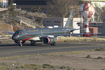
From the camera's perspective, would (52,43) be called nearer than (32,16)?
Yes

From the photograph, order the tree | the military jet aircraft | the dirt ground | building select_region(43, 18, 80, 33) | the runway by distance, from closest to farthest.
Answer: the dirt ground → the runway → the military jet aircraft → building select_region(43, 18, 80, 33) → the tree

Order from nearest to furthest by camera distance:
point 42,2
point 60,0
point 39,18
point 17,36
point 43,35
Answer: point 17,36, point 43,35, point 39,18, point 60,0, point 42,2

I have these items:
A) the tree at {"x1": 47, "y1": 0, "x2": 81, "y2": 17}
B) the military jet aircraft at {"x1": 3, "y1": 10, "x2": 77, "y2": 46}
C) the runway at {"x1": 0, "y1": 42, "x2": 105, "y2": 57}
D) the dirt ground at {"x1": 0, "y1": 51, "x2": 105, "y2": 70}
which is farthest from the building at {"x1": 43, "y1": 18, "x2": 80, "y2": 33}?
the dirt ground at {"x1": 0, "y1": 51, "x2": 105, "y2": 70}

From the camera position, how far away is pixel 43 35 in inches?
1833

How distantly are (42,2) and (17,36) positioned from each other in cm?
12283

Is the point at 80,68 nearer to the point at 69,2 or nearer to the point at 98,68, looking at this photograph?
the point at 98,68

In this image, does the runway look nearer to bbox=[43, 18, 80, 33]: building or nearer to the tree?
bbox=[43, 18, 80, 33]: building

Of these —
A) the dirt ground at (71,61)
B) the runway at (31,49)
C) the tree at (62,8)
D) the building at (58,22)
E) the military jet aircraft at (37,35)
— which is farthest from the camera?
the tree at (62,8)

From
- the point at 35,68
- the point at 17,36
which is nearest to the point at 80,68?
the point at 35,68

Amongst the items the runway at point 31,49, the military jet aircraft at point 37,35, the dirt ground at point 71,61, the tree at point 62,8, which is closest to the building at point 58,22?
the tree at point 62,8

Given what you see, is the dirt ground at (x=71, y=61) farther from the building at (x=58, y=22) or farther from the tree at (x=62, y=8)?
the tree at (x=62, y=8)

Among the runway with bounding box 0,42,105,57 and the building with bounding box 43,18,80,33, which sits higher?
the building with bounding box 43,18,80,33

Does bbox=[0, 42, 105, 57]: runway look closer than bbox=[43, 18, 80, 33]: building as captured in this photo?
Yes

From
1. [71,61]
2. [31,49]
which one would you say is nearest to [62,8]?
[31,49]
